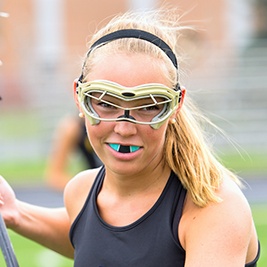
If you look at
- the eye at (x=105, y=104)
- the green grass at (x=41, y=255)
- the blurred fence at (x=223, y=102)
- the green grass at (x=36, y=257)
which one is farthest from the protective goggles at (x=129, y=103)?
the blurred fence at (x=223, y=102)

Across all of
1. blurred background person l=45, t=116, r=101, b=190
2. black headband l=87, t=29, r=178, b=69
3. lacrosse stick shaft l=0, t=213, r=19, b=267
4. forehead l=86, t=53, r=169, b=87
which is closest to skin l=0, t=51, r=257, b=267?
forehead l=86, t=53, r=169, b=87

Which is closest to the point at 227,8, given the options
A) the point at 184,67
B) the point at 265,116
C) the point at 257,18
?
the point at 257,18

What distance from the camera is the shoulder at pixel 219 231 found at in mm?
3246

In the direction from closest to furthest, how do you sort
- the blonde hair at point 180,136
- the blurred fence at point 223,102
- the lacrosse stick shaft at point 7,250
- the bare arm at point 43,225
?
the blonde hair at point 180,136 → the lacrosse stick shaft at point 7,250 → the bare arm at point 43,225 → the blurred fence at point 223,102

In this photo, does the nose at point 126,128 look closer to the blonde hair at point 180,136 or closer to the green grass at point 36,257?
the blonde hair at point 180,136

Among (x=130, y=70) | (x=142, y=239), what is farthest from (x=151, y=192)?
(x=130, y=70)

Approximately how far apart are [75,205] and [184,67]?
0.70 meters

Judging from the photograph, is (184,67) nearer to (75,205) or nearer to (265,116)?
(75,205)

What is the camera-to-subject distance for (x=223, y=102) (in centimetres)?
2111

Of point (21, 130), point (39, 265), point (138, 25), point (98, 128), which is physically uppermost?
point (138, 25)

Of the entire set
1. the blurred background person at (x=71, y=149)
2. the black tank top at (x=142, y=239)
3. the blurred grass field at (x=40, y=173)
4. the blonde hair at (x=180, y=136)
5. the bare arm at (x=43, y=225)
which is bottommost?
the blurred grass field at (x=40, y=173)

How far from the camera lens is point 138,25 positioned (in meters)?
3.49

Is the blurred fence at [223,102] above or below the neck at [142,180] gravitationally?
below

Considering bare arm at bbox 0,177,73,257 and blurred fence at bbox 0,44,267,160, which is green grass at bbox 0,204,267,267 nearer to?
bare arm at bbox 0,177,73,257
